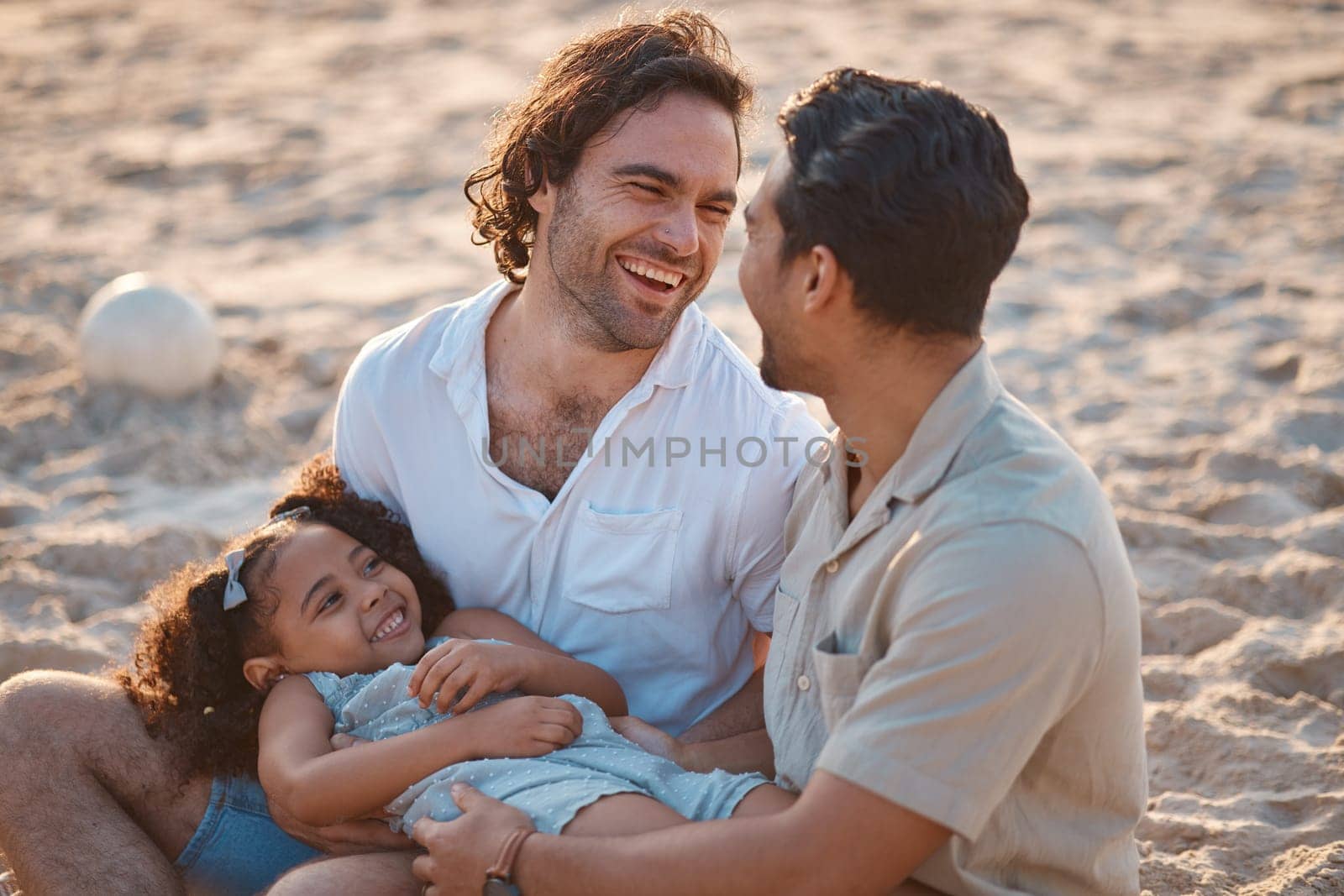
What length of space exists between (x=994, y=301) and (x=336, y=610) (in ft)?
12.0

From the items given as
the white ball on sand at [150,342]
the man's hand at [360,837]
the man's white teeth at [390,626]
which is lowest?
the man's hand at [360,837]

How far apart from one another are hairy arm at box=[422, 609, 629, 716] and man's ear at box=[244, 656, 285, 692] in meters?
0.35

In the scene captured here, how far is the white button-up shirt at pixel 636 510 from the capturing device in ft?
9.12

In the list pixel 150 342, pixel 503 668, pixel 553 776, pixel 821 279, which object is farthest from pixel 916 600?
pixel 150 342

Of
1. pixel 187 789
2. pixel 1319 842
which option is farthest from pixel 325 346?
pixel 1319 842

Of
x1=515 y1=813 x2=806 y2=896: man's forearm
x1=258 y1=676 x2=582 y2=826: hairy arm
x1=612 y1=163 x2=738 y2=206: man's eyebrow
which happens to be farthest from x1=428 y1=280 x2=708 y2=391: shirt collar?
x1=515 y1=813 x2=806 y2=896: man's forearm

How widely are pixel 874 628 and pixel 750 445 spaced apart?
866 millimetres

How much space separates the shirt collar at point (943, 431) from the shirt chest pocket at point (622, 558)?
2.67 ft

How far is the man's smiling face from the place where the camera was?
290cm

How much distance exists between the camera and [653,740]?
257 cm

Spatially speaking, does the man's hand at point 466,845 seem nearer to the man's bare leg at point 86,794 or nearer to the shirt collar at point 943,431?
Answer: the man's bare leg at point 86,794

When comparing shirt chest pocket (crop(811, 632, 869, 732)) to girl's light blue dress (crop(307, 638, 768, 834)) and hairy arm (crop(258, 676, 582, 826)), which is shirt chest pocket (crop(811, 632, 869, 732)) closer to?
girl's light blue dress (crop(307, 638, 768, 834))

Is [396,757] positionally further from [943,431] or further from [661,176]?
[661,176]

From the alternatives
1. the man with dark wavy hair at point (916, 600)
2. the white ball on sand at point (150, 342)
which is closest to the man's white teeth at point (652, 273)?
the man with dark wavy hair at point (916, 600)
